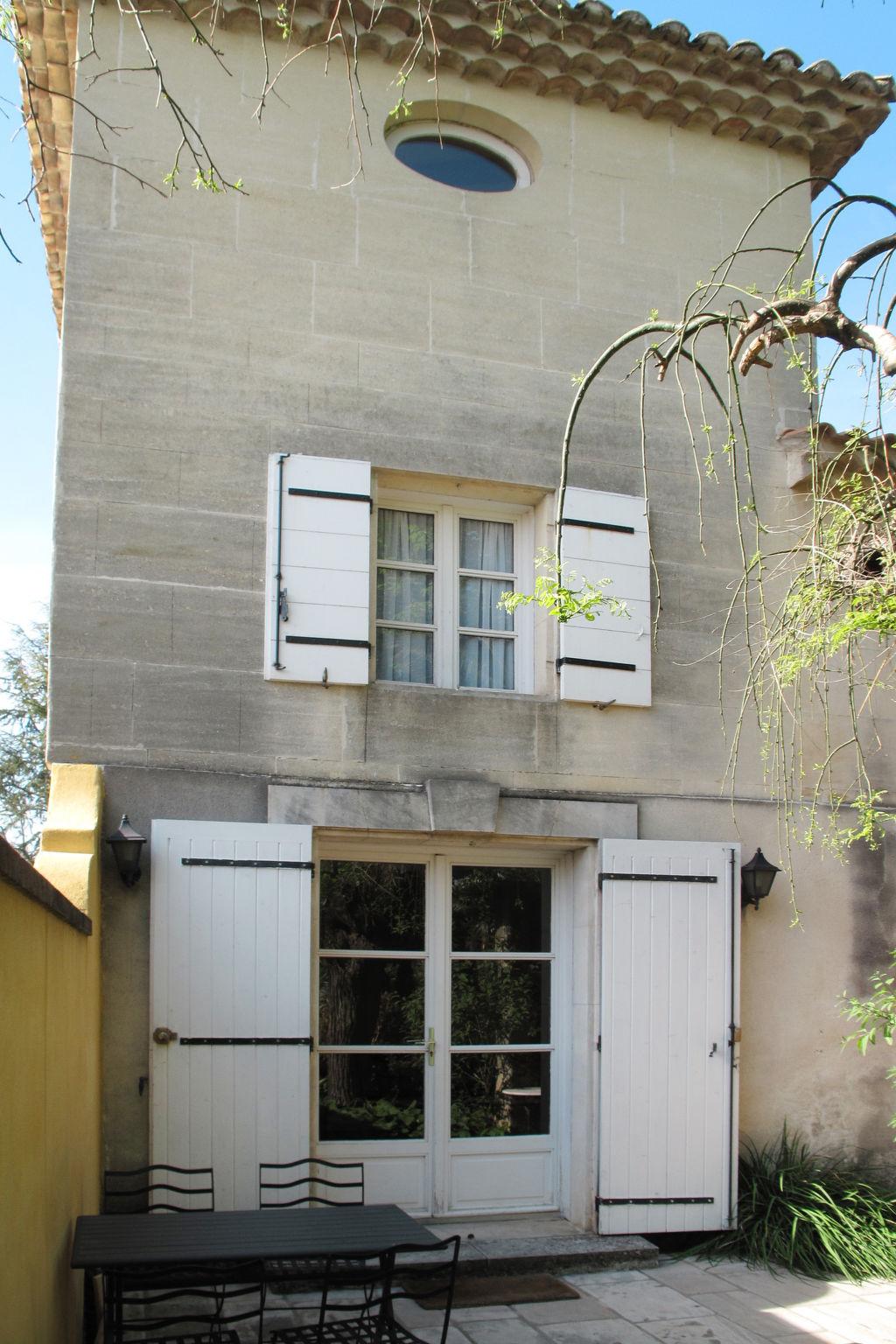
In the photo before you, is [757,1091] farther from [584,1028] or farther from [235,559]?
[235,559]

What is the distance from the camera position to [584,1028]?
613cm

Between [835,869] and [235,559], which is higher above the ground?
[235,559]

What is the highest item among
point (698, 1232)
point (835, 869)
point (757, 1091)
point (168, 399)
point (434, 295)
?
point (434, 295)

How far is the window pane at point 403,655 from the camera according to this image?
6293 mm

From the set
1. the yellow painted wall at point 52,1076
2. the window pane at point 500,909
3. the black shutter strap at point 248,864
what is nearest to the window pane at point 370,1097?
the window pane at point 500,909

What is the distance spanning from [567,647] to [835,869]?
1.93m

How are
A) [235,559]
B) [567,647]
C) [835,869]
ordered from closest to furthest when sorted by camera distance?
[235,559]
[567,647]
[835,869]

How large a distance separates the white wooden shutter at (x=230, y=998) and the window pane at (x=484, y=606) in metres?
1.55

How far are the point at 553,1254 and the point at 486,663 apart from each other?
280 cm

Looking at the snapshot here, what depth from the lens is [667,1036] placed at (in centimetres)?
607

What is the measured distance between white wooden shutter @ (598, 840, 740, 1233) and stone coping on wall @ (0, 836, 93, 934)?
2784 millimetres

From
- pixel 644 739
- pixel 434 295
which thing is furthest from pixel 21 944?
pixel 434 295

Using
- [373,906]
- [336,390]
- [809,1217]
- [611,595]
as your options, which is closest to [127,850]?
[373,906]

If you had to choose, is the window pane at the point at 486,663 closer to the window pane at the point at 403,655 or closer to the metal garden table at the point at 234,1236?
the window pane at the point at 403,655
